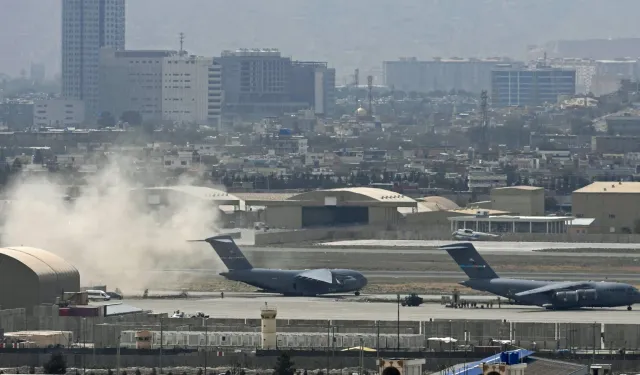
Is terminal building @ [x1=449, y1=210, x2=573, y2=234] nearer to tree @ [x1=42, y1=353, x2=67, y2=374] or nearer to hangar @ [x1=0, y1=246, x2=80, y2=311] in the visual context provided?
hangar @ [x1=0, y1=246, x2=80, y2=311]

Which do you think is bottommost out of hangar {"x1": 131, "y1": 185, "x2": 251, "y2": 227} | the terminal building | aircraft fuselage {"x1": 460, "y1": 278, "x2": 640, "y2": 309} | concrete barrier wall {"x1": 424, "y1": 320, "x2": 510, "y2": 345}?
concrete barrier wall {"x1": 424, "y1": 320, "x2": 510, "y2": 345}

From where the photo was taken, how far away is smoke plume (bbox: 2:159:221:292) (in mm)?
89125

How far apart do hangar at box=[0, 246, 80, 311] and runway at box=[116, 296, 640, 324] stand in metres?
4.20

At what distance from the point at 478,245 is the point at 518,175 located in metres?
85.5

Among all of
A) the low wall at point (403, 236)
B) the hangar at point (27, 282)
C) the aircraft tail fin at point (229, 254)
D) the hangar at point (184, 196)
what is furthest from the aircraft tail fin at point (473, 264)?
the hangar at point (184, 196)

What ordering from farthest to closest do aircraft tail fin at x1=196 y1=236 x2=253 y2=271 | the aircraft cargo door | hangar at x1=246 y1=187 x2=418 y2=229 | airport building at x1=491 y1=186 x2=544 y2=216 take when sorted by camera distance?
airport building at x1=491 y1=186 x2=544 y2=216, the aircraft cargo door, hangar at x1=246 y1=187 x2=418 y2=229, aircraft tail fin at x1=196 y1=236 x2=253 y2=271

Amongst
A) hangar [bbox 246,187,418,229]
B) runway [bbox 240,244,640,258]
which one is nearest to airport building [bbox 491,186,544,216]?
hangar [bbox 246,187,418,229]

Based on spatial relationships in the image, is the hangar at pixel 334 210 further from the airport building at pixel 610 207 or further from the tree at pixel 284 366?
the tree at pixel 284 366

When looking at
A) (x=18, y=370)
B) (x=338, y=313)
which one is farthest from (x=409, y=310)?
(x=18, y=370)

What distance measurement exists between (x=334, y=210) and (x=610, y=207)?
15.9m

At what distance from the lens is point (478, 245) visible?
11294 centimetres

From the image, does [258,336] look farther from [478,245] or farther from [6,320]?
[478,245]

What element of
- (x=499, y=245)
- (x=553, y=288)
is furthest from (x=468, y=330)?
(x=499, y=245)

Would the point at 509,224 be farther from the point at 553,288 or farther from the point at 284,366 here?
the point at 284,366
